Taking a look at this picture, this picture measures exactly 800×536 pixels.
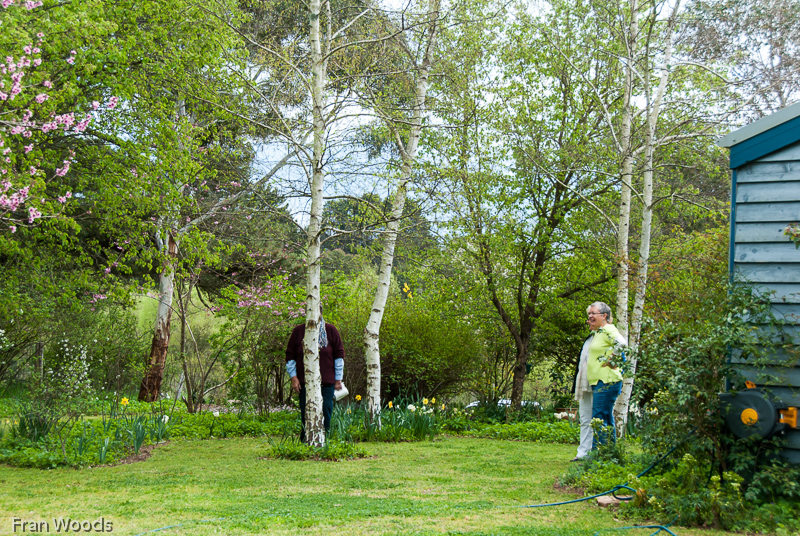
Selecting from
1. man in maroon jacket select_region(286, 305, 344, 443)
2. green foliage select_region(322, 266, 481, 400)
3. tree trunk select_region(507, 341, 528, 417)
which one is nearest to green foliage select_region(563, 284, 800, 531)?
man in maroon jacket select_region(286, 305, 344, 443)

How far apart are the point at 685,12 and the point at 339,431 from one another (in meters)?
8.04

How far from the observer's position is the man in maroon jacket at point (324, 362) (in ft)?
23.1

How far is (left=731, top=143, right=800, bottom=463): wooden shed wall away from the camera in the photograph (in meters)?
4.26

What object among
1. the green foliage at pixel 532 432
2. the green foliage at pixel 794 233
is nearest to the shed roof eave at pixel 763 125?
the green foliage at pixel 794 233

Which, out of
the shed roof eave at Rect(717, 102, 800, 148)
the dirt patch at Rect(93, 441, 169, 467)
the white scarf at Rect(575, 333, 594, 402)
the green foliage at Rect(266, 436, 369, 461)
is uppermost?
the shed roof eave at Rect(717, 102, 800, 148)

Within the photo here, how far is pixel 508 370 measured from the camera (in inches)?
496

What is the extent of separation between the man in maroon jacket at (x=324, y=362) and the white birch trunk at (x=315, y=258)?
7.7 inches

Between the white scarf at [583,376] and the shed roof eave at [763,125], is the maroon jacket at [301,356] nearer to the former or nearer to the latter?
the white scarf at [583,376]

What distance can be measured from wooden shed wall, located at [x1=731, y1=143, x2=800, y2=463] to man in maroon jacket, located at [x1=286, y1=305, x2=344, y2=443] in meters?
4.26

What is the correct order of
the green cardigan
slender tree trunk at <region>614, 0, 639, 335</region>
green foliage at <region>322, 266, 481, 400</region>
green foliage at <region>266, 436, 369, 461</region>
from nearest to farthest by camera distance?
the green cardigan < green foliage at <region>266, 436, 369, 461</region> < slender tree trunk at <region>614, 0, 639, 335</region> < green foliage at <region>322, 266, 481, 400</region>

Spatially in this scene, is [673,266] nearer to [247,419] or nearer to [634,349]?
[634,349]

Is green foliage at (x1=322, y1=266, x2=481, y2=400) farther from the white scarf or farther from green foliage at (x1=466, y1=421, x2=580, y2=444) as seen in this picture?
the white scarf

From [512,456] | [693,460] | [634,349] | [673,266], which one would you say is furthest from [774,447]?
[673,266]

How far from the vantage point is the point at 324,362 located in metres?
7.09
